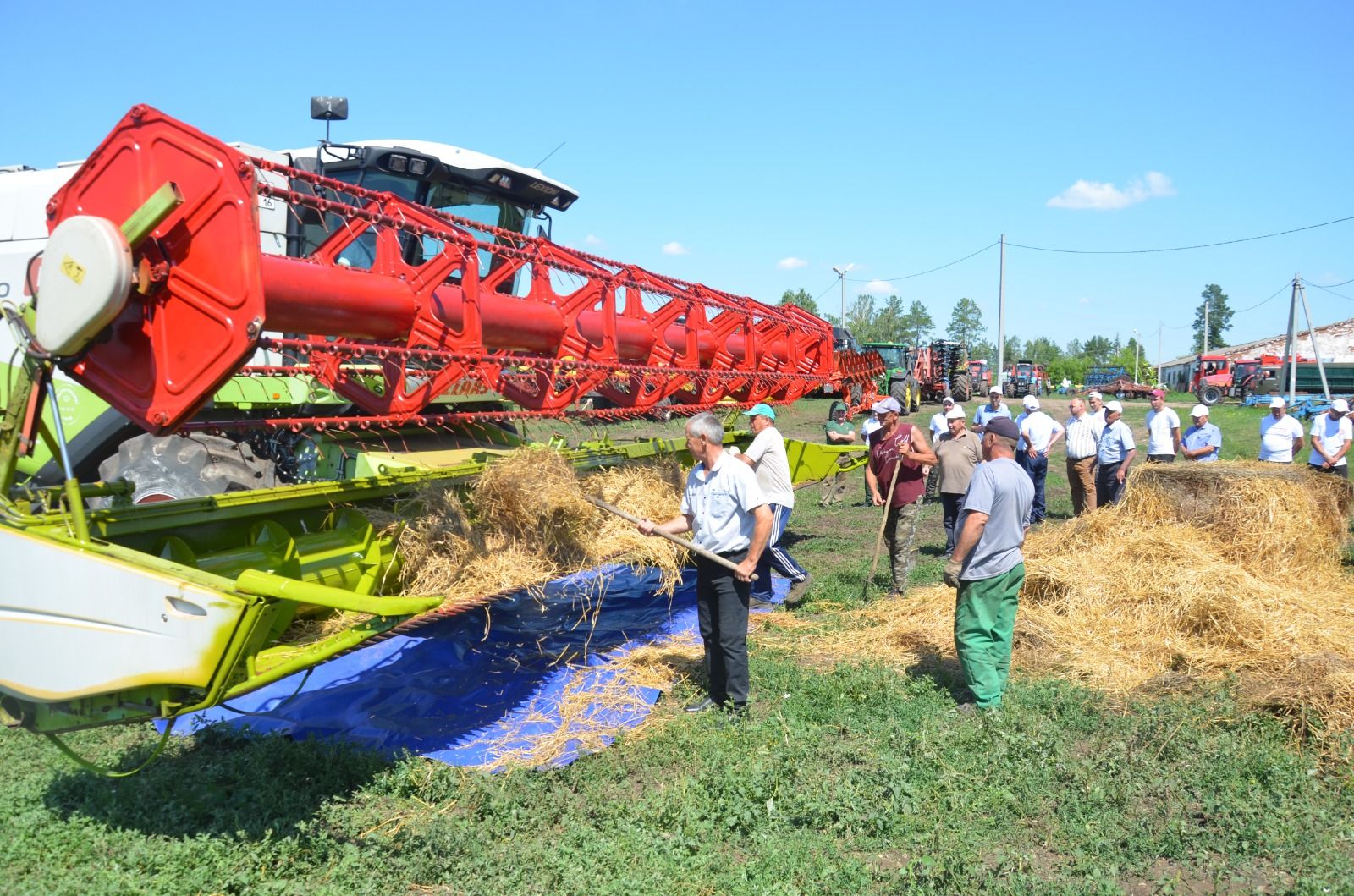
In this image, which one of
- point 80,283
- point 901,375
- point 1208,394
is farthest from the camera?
point 1208,394

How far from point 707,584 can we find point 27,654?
124 inches

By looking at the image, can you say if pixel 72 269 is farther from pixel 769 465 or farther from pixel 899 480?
pixel 899 480

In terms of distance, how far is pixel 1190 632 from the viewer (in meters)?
6.51

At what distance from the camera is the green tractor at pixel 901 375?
27.1m

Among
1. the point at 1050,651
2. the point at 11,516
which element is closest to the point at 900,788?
the point at 1050,651

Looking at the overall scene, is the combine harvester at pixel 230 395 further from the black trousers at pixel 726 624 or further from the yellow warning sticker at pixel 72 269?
the black trousers at pixel 726 624

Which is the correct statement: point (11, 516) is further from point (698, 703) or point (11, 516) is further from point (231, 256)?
point (698, 703)

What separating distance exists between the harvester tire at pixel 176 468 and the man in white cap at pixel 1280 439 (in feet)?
32.6

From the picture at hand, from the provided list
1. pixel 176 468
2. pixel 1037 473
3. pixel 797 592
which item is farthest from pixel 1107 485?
pixel 176 468

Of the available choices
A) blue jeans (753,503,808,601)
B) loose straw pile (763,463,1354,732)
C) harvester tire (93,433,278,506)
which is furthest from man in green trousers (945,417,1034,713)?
harvester tire (93,433,278,506)

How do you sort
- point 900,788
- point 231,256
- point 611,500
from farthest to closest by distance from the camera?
1. point 611,500
2. point 900,788
3. point 231,256

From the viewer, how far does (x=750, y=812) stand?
13.7 feet

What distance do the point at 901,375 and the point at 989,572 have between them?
75.2 feet

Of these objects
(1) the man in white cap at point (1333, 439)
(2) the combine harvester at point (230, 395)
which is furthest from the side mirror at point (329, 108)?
(1) the man in white cap at point (1333, 439)
